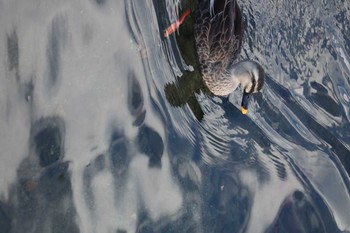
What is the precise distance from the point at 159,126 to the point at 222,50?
74 centimetres

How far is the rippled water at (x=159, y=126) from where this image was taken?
2.83 metres

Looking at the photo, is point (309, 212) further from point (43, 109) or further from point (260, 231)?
point (43, 109)

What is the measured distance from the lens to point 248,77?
366 cm

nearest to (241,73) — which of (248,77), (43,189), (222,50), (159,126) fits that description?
(248,77)

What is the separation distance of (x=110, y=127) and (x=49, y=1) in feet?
2.41

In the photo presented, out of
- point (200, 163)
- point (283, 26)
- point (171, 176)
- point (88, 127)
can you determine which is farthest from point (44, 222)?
point (283, 26)

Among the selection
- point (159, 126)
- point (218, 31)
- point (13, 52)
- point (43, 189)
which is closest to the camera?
point (13, 52)

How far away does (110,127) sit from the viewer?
3.13 meters

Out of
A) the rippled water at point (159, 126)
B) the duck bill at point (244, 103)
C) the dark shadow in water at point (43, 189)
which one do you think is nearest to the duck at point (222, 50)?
the duck bill at point (244, 103)

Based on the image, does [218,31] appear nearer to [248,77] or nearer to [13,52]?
[248,77]

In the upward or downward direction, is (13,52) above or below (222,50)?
above

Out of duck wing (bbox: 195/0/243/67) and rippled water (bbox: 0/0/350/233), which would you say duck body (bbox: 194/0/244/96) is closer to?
duck wing (bbox: 195/0/243/67)

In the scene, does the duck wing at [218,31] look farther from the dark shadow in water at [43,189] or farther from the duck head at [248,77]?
the dark shadow in water at [43,189]

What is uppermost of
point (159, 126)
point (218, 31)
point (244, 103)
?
point (218, 31)
